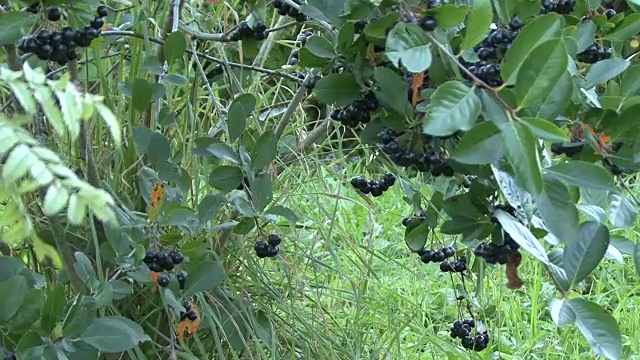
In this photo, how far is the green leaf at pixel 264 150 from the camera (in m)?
1.06

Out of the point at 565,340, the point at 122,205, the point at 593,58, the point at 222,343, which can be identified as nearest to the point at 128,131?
the point at 122,205

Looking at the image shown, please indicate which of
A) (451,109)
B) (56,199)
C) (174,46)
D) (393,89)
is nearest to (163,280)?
(174,46)

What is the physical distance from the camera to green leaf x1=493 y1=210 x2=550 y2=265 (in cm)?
76

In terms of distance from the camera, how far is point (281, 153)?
4.72 ft

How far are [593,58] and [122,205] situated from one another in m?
0.63

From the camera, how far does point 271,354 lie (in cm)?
133

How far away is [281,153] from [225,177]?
1.22ft

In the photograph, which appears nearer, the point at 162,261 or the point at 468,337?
the point at 162,261

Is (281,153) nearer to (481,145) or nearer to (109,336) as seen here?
(109,336)

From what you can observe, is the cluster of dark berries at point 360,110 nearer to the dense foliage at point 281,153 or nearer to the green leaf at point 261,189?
the dense foliage at point 281,153

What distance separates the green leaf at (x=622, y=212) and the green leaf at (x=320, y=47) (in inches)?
13.4

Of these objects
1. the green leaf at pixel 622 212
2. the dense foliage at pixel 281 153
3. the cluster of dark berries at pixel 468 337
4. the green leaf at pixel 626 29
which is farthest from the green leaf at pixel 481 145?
the cluster of dark berries at pixel 468 337

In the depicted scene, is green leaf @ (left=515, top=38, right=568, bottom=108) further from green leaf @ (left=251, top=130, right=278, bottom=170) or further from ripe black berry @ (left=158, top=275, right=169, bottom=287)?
ripe black berry @ (left=158, top=275, right=169, bottom=287)

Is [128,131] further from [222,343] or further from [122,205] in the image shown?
[222,343]
